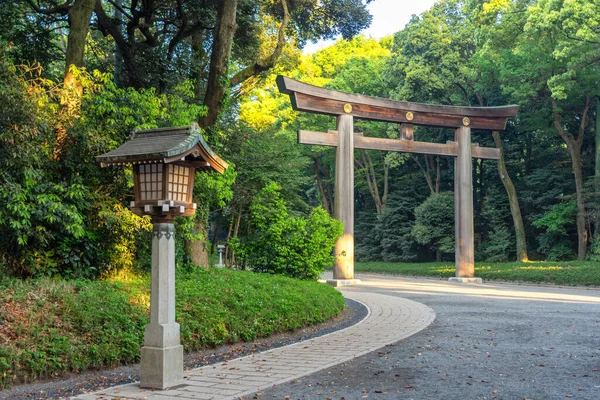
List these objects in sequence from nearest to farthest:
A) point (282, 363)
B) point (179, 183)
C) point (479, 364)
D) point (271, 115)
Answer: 1. point (179, 183)
2. point (479, 364)
3. point (282, 363)
4. point (271, 115)

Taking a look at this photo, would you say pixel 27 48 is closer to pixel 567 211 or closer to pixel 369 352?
pixel 369 352

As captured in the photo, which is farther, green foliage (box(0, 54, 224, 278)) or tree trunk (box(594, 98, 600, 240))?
tree trunk (box(594, 98, 600, 240))

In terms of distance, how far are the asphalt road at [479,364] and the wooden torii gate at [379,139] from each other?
7950 millimetres

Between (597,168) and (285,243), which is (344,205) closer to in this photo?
(285,243)

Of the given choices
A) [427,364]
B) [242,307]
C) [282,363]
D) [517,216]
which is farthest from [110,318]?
[517,216]

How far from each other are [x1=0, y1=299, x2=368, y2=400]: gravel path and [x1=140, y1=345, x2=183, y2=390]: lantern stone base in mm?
395

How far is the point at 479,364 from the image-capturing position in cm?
664

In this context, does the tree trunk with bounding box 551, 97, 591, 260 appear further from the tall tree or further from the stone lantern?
the stone lantern

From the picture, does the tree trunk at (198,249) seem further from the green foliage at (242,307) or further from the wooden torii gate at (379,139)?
the wooden torii gate at (379,139)

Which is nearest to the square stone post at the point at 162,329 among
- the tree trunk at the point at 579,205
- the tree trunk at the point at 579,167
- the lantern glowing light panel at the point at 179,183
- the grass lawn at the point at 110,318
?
the lantern glowing light panel at the point at 179,183

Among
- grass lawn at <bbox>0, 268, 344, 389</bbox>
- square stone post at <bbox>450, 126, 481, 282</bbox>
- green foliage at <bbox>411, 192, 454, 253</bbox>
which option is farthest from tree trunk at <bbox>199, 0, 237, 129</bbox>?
green foliage at <bbox>411, 192, 454, 253</bbox>

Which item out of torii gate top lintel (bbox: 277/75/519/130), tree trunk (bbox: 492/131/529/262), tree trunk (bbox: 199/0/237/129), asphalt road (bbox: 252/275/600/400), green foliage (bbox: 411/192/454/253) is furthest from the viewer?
green foliage (bbox: 411/192/454/253)

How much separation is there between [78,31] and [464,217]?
15.4 meters

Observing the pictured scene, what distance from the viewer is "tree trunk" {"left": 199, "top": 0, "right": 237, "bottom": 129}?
11906 mm
